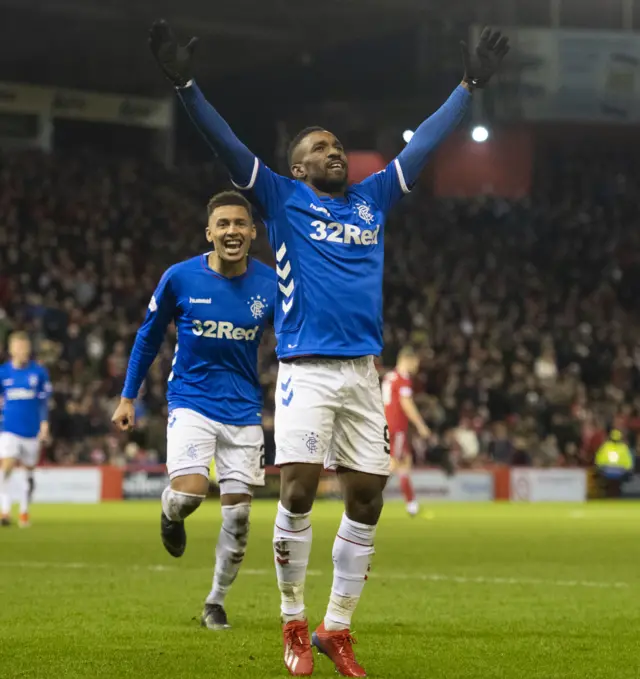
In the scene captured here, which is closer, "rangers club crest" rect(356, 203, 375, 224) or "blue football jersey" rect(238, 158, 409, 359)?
"blue football jersey" rect(238, 158, 409, 359)

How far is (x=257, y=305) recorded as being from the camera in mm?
8789

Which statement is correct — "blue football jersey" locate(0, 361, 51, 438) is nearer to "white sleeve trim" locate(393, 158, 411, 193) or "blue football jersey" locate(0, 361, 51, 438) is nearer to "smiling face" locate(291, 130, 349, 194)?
"white sleeve trim" locate(393, 158, 411, 193)

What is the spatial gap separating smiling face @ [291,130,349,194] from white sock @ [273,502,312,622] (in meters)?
1.56

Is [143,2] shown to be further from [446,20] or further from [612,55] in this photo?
[612,55]

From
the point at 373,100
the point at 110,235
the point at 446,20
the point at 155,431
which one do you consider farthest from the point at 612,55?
the point at 155,431

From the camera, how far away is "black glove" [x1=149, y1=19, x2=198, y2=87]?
20.9 feet

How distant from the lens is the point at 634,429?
1271 inches

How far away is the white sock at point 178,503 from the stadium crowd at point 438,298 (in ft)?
60.4

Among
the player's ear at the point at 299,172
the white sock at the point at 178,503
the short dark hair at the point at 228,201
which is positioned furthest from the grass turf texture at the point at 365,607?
the short dark hair at the point at 228,201

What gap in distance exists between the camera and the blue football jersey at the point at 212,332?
8695mm

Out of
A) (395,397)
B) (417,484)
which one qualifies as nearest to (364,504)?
(395,397)

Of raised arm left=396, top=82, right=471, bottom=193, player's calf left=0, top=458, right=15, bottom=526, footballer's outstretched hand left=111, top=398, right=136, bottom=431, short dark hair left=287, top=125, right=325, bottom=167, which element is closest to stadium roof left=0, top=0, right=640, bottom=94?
player's calf left=0, top=458, right=15, bottom=526

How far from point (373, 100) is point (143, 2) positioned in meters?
10.2

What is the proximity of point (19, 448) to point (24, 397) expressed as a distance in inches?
28.9
